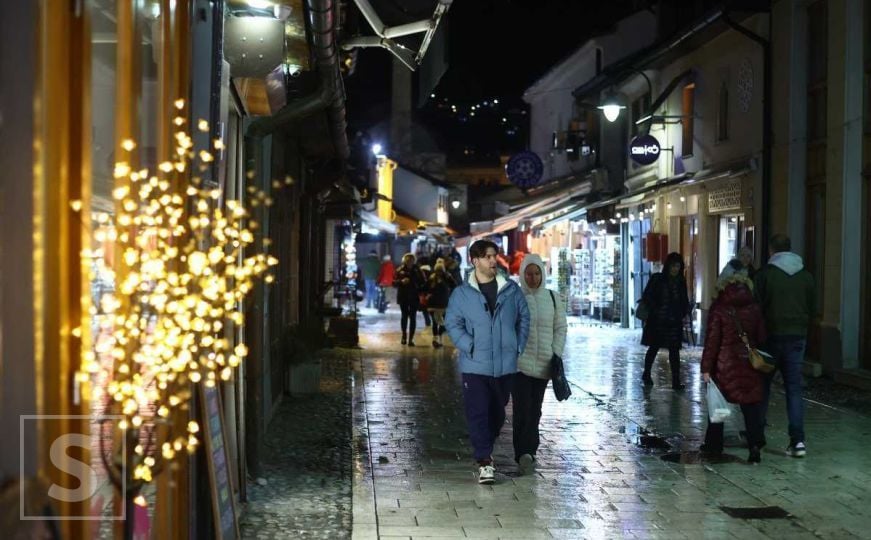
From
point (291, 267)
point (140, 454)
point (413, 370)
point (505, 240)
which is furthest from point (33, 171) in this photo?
point (505, 240)

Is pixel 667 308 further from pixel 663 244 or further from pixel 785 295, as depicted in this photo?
pixel 663 244

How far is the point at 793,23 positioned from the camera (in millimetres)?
19188

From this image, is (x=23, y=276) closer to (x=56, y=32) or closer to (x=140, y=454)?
(x=56, y=32)

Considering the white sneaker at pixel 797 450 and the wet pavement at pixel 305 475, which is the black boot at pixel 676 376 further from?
the white sneaker at pixel 797 450

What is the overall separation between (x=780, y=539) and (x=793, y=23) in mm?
13597

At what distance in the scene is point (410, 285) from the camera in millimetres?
23750

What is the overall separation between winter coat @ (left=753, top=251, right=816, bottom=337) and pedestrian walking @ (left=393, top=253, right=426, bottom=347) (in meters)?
12.7

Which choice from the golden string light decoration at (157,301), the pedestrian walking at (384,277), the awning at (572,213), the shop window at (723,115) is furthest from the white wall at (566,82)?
the golden string light decoration at (157,301)

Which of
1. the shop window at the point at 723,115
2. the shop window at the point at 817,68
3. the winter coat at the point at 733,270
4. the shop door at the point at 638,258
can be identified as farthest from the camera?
the shop door at the point at 638,258

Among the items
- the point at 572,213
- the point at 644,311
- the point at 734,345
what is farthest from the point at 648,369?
the point at 572,213

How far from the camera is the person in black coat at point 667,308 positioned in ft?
53.0

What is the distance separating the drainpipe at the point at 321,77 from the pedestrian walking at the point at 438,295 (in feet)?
32.4

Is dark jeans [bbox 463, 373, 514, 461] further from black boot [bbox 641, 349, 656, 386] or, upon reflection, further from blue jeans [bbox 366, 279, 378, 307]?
blue jeans [bbox 366, 279, 378, 307]

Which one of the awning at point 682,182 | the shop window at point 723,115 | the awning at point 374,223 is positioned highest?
the shop window at point 723,115
